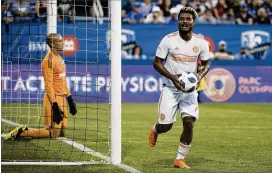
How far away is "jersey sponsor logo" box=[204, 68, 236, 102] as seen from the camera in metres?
26.0

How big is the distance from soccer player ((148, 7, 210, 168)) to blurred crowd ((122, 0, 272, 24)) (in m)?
17.8

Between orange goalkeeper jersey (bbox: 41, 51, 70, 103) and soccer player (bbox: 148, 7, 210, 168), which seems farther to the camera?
orange goalkeeper jersey (bbox: 41, 51, 70, 103)

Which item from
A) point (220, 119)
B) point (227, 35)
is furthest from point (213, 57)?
point (220, 119)

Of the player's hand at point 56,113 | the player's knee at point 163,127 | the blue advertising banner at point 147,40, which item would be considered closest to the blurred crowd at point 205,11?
the blue advertising banner at point 147,40

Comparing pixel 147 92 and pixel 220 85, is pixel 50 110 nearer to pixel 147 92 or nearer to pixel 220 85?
pixel 147 92

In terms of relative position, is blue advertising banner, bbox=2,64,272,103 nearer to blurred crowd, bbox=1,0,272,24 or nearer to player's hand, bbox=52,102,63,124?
blurred crowd, bbox=1,0,272,24

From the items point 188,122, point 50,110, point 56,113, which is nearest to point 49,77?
point 50,110

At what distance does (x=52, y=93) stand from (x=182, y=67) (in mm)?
3914

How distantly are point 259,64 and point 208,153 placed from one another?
14464 mm

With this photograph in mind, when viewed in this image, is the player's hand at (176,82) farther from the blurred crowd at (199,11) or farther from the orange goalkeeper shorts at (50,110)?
the blurred crowd at (199,11)

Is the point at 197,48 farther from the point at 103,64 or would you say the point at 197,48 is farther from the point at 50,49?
the point at 103,64

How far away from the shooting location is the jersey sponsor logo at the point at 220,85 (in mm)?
25953

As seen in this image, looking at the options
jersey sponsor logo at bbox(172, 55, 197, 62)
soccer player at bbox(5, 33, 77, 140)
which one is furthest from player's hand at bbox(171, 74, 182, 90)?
soccer player at bbox(5, 33, 77, 140)

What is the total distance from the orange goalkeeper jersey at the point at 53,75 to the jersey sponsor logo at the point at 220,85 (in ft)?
39.6
